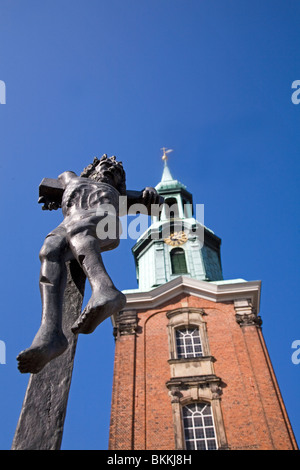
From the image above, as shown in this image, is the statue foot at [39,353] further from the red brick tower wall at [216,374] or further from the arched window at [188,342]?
the arched window at [188,342]

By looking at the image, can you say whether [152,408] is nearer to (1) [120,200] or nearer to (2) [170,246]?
(2) [170,246]

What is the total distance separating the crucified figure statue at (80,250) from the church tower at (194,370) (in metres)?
13.4

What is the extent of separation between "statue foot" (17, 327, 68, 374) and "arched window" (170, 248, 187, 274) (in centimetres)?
2453

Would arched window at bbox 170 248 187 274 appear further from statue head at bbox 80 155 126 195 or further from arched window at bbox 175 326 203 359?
statue head at bbox 80 155 126 195

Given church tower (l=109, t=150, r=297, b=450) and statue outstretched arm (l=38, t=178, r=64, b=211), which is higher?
church tower (l=109, t=150, r=297, b=450)

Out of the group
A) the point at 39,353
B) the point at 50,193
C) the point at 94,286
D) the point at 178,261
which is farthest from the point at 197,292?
the point at 39,353

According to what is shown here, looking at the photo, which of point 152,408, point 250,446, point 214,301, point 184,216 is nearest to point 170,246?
point 184,216

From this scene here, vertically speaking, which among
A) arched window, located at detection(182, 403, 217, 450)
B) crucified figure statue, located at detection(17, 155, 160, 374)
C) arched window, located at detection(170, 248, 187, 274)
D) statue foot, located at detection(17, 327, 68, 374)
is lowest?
statue foot, located at detection(17, 327, 68, 374)

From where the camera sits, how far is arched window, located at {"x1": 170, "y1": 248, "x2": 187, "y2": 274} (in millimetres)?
26672

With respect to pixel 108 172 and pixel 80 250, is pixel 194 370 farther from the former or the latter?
pixel 80 250

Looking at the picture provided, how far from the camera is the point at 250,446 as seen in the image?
16.2 m

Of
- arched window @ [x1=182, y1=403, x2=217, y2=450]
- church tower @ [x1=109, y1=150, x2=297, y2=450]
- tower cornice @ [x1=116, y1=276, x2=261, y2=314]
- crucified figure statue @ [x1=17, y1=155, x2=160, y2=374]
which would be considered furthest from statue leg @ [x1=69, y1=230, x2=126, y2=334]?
tower cornice @ [x1=116, y1=276, x2=261, y2=314]

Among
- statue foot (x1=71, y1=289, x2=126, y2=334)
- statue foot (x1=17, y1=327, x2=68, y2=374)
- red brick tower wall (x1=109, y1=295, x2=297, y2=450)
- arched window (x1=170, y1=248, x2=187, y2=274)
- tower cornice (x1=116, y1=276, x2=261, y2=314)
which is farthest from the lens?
arched window (x1=170, y1=248, x2=187, y2=274)
